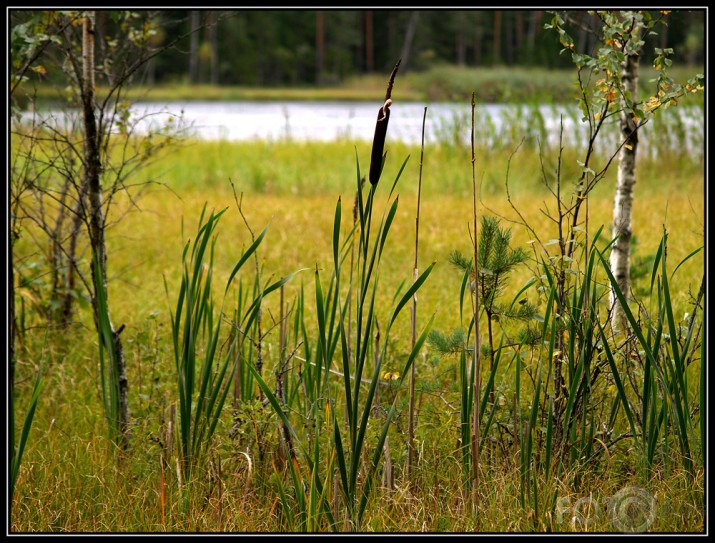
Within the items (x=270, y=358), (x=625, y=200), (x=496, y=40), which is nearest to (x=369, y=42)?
(x=496, y=40)

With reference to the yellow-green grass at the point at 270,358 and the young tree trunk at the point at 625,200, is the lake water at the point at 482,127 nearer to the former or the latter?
the yellow-green grass at the point at 270,358

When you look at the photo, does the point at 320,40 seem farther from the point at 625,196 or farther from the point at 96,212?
the point at 96,212

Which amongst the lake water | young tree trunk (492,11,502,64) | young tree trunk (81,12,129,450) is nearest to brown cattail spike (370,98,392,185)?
young tree trunk (81,12,129,450)

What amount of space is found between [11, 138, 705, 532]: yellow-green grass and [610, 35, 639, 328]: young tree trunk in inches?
15.5

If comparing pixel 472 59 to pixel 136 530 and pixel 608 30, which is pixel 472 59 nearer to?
pixel 608 30

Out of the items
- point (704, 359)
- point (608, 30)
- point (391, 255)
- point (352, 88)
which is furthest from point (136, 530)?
point (352, 88)

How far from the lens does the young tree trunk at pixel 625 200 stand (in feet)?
11.7

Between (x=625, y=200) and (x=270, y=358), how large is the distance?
189 cm

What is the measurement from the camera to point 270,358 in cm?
383

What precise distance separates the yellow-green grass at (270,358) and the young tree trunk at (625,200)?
39 centimetres

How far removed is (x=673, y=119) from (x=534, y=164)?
1.79m

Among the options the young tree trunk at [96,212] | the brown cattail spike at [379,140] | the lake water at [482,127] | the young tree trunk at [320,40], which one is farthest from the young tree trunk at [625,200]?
the young tree trunk at [320,40]

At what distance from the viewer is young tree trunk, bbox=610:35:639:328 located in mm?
3557

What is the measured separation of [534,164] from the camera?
9492 mm
